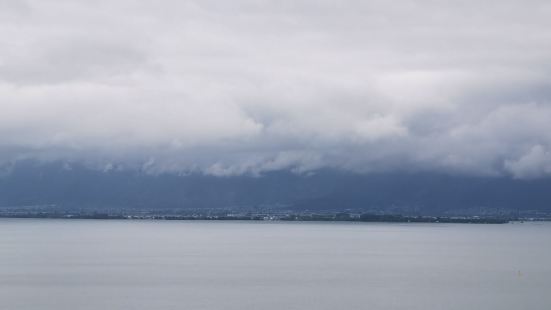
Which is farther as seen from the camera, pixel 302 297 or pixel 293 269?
pixel 293 269

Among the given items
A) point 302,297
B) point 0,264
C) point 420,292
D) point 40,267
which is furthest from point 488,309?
point 0,264

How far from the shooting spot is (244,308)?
6662cm

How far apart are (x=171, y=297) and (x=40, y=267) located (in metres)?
36.0

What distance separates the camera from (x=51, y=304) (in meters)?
68.4

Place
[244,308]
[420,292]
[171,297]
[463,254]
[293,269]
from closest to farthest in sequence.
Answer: [244,308], [171,297], [420,292], [293,269], [463,254]

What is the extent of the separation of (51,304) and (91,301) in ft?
11.1

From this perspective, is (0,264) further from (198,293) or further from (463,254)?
(463,254)

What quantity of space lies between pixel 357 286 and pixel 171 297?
19199 mm

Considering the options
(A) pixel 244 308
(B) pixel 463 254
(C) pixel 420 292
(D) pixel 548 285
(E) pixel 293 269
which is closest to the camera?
(A) pixel 244 308

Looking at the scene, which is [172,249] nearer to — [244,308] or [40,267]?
[40,267]

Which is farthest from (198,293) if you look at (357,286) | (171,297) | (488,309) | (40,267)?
(40,267)

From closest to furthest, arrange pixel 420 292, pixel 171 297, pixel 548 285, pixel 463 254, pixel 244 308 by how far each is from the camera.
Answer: pixel 244 308
pixel 171 297
pixel 420 292
pixel 548 285
pixel 463 254

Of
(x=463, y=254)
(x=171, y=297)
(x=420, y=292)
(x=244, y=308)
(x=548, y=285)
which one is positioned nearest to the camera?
(x=244, y=308)

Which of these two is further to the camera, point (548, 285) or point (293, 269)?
point (293, 269)
